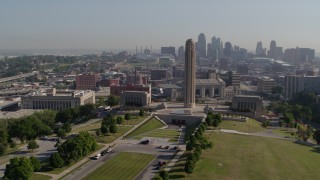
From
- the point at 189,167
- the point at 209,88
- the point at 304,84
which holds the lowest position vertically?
the point at 189,167

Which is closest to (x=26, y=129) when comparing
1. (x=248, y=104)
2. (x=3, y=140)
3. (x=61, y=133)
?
(x=3, y=140)

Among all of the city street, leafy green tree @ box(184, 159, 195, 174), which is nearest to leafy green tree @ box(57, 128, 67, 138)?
the city street

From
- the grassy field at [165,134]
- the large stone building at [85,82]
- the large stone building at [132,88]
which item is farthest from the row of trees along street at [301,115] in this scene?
the large stone building at [85,82]

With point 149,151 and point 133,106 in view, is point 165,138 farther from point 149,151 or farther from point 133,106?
point 133,106

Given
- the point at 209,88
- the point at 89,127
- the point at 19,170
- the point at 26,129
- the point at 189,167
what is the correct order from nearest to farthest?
the point at 19,170 < the point at 189,167 < the point at 26,129 < the point at 89,127 < the point at 209,88

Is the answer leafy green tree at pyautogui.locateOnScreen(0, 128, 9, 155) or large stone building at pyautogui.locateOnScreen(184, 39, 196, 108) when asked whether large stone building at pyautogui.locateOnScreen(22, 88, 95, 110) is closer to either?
large stone building at pyautogui.locateOnScreen(184, 39, 196, 108)

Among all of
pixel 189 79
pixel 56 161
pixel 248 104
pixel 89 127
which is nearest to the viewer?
pixel 56 161

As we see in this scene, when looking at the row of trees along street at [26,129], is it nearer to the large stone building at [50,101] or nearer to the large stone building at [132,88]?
the large stone building at [50,101]

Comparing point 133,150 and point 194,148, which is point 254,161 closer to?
point 194,148
